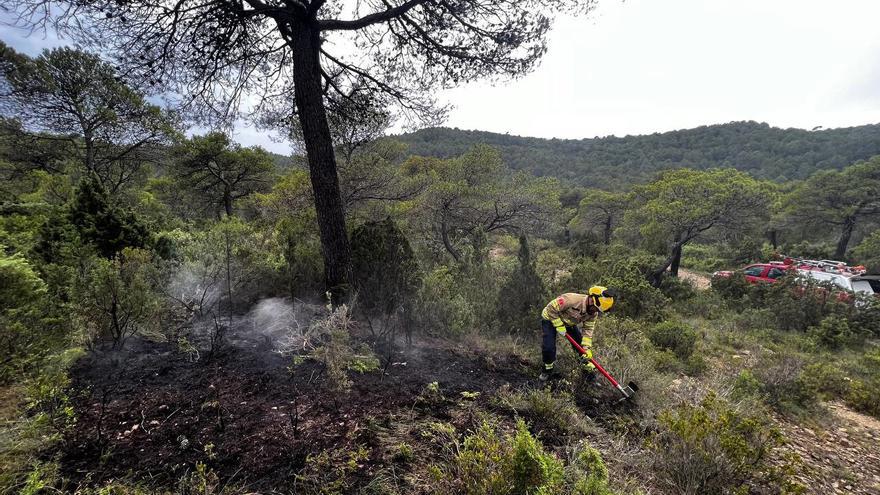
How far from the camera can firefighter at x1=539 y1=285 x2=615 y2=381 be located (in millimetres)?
4234

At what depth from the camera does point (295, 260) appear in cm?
522

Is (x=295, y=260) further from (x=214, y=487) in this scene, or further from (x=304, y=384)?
(x=214, y=487)

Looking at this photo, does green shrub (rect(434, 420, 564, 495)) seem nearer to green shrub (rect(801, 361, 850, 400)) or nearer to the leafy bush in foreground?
the leafy bush in foreground

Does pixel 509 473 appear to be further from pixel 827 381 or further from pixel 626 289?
pixel 626 289

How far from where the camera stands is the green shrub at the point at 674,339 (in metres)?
6.69

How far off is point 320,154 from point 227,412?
3.03 metres

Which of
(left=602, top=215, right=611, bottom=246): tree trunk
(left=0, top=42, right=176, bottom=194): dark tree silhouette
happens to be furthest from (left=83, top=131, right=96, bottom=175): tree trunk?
(left=602, top=215, right=611, bottom=246): tree trunk

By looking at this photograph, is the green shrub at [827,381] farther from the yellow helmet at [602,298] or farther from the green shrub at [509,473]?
the green shrub at [509,473]

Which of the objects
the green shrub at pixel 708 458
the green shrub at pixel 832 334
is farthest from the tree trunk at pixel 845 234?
the green shrub at pixel 708 458

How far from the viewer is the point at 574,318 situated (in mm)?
4477

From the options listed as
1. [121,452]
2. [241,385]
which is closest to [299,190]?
[241,385]

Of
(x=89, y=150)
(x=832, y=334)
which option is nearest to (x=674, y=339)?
(x=832, y=334)

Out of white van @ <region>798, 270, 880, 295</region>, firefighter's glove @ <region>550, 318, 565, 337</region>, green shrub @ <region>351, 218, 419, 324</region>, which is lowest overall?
white van @ <region>798, 270, 880, 295</region>

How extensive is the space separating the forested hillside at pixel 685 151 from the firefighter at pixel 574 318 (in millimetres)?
44443
